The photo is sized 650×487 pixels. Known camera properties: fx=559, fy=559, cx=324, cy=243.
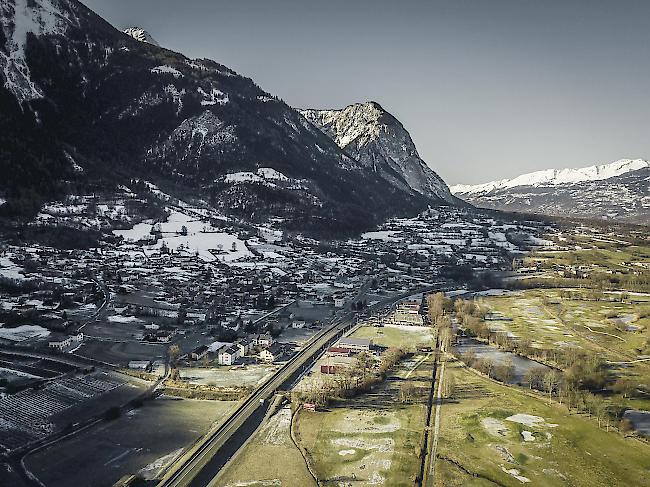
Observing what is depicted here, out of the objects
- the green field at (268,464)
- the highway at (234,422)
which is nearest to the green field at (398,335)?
the highway at (234,422)

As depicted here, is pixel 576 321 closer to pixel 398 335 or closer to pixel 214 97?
pixel 398 335

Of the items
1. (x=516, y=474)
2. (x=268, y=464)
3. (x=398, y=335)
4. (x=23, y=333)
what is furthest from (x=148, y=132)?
(x=516, y=474)

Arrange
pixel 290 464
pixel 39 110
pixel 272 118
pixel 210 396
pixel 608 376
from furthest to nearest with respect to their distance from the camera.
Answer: pixel 272 118 → pixel 39 110 → pixel 608 376 → pixel 210 396 → pixel 290 464

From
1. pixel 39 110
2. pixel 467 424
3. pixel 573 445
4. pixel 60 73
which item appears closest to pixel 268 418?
pixel 467 424

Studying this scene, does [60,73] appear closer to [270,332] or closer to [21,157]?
[21,157]

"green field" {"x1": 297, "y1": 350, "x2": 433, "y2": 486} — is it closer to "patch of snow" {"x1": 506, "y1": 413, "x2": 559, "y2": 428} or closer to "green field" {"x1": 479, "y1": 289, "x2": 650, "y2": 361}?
"patch of snow" {"x1": 506, "y1": 413, "x2": 559, "y2": 428}

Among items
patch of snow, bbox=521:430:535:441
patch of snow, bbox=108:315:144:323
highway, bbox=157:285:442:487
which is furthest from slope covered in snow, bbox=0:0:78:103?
patch of snow, bbox=521:430:535:441

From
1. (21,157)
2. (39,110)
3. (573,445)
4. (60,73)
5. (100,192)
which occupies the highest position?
(60,73)
